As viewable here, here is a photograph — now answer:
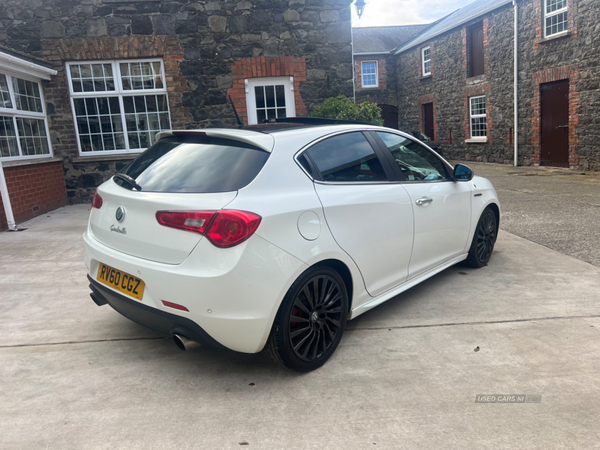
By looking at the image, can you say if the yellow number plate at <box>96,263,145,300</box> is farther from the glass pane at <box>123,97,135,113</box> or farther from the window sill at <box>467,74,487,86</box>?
the window sill at <box>467,74,487,86</box>

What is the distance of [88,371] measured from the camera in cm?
291

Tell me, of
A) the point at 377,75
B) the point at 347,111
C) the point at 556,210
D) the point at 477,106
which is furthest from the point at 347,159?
the point at 377,75

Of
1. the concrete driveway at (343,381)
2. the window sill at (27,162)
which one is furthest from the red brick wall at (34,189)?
the concrete driveway at (343,381)

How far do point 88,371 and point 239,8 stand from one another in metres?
8.72

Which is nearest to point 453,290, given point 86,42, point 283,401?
point 283,401

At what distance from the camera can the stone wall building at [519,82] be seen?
13.9 m

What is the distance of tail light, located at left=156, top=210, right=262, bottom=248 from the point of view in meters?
2.40

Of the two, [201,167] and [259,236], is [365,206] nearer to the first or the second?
[259,236]

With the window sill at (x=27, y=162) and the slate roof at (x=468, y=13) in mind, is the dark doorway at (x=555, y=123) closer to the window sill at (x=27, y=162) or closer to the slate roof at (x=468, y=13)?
the slate roof at (x=468, y=13)

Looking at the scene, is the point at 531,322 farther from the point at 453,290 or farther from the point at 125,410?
the point at 125,410

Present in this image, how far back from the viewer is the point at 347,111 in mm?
8977

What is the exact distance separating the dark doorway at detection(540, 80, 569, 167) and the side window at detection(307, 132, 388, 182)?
14.2 meters

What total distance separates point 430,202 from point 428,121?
71.6ft

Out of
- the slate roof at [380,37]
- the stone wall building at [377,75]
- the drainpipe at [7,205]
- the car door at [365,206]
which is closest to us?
the car door at [365,206]
